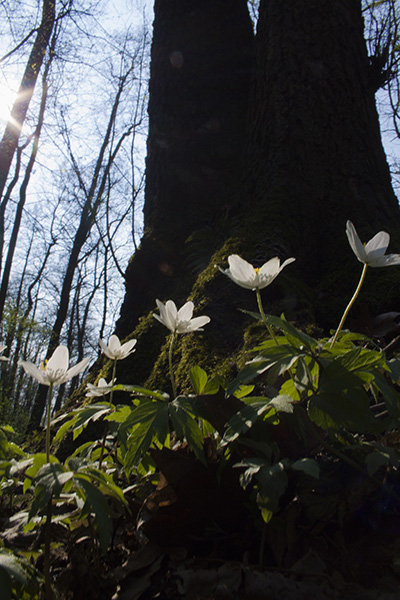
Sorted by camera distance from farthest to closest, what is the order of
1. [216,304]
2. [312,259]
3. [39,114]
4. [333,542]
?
[39,114], [312,259], [216,304], [333,542]

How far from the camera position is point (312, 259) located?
3199 millimetres

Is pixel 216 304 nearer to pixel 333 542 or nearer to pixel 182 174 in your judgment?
pixel 333 542

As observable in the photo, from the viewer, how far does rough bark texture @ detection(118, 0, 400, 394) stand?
8.82ft

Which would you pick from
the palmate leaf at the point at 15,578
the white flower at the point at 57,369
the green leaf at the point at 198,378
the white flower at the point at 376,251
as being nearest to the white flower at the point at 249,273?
the white flower at the point at 376,251

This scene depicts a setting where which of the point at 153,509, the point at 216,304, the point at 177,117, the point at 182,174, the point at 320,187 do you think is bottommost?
the point at 153,509

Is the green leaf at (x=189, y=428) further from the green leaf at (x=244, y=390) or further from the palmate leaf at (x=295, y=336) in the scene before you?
the palmate leaf at (x=295, y=336)

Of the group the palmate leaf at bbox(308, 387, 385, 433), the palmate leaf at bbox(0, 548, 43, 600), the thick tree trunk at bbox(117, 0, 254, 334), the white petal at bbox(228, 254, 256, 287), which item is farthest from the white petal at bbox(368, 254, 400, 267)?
the thick tree trunk at bbox(117, 0, 254, 334)

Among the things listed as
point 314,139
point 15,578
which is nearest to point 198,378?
point 15,578

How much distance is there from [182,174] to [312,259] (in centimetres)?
231

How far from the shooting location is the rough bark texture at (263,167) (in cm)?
269

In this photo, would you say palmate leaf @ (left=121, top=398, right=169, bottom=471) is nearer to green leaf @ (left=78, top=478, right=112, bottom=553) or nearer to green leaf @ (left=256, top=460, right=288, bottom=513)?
green leaf @ (left=78, top=478, right=112, bottom=553)

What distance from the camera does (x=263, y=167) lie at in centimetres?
377

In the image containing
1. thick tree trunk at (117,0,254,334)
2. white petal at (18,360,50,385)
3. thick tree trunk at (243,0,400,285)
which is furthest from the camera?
thick tree trunk at (117,0,254,334)

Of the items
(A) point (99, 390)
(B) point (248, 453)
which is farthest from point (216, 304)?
(B) point (248, 453)
